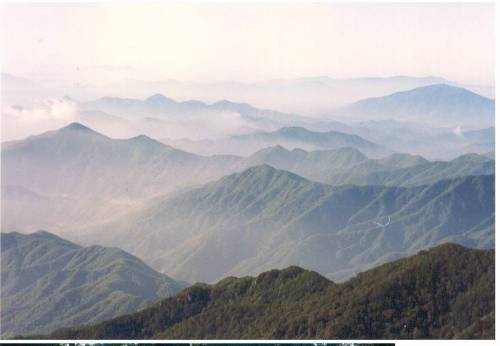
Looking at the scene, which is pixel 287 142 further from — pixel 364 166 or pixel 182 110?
pixel 182 110

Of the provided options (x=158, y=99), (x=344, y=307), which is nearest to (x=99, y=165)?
(x=158, y=99)

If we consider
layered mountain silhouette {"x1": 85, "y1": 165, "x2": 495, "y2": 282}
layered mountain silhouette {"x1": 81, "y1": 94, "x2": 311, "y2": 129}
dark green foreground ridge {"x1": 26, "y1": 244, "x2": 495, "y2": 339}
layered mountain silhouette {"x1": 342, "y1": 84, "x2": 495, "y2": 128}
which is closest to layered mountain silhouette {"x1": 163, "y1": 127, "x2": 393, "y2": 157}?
layered mountain silhouette {"x1": 81, "y1": 94, "x2": 311, "y2": 129}

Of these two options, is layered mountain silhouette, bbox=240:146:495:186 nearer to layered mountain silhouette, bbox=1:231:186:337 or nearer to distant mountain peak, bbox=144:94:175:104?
layered mountain silhouette, bbox=1:231:186:337

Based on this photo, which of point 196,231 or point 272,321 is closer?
point 272,321

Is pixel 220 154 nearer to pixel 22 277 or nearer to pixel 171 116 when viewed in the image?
pixel 171 116

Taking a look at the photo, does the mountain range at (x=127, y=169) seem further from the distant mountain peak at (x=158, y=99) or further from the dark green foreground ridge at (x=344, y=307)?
the dark green foreground ridge at (x=344, y=307)

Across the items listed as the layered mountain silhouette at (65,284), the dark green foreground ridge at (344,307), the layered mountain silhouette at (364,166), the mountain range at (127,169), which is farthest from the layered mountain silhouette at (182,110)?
the dark green foreground ridge at (344,307)

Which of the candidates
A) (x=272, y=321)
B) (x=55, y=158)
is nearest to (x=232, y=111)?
(x=55, y=158)
